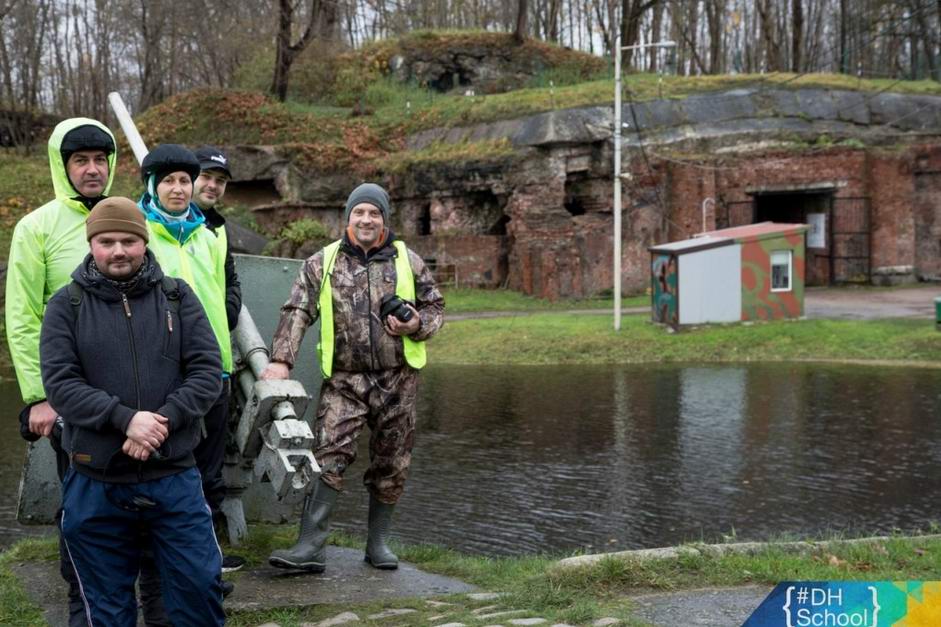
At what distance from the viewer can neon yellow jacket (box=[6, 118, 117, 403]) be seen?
474cm

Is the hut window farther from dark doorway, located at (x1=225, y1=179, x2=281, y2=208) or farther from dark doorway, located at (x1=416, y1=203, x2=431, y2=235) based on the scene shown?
dark doorway, located at (x1=225, y1=179, x2=281, y2=208)

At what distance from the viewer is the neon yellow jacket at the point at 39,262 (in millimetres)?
4742

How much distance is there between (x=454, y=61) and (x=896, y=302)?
20486 millimetres

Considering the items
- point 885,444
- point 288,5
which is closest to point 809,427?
point 885,444

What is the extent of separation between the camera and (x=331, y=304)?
5816 mm

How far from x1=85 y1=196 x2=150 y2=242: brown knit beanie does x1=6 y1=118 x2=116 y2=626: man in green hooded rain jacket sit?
0.67 meters

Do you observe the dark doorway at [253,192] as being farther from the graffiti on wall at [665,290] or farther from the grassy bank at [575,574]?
the grassy bank at [575,574]

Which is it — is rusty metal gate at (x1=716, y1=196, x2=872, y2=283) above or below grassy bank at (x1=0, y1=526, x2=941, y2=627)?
above

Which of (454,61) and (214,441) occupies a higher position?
(454,61)

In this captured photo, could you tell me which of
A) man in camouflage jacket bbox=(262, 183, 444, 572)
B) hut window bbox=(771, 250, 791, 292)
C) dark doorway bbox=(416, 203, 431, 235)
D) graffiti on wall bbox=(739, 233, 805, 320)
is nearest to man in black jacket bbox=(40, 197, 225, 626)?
man in camouflage jacket bbox=(262, 183, 444, 572)

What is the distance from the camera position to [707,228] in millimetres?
31188

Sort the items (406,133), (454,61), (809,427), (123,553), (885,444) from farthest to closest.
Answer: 1. (454,61)
2. (406,133)
3. (809,427)
4. (885,444)
5. (123,553)

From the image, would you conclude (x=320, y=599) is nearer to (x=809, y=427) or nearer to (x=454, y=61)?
(x=809, y=427)

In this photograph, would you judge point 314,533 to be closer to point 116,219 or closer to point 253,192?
point 116,219
